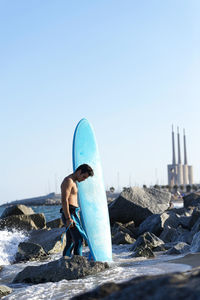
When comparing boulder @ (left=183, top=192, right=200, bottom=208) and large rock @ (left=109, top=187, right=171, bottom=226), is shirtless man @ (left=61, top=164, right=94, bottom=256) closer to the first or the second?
large rock @ (left=109, top=187, right=171, bottom=226)

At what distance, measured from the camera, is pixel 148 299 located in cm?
167

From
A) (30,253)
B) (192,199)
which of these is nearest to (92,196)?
(30,253)

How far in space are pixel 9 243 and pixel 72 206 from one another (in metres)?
5.58

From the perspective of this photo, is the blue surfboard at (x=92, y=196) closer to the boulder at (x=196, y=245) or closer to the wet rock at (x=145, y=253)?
the wet rock at (x=145, y=253)

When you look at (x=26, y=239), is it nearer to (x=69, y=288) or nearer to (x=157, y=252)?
(x=157, y=252)

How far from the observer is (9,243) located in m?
11.1

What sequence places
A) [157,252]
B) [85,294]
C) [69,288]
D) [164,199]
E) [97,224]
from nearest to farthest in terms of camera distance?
[85,294] → [69,288] → [97,224] → [157,252] → [164,199]

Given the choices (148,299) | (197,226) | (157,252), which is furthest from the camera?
(197,226)

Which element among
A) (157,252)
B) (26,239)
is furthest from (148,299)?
(26,239)

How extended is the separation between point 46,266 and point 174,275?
449 centimetres

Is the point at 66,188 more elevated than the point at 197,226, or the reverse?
the point at 66,188

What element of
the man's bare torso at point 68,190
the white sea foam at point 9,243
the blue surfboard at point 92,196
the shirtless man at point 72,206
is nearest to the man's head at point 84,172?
the shirtless man at point 72,206

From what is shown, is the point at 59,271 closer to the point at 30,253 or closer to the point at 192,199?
the point at 30,253

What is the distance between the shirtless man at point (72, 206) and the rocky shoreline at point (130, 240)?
0.97ft
